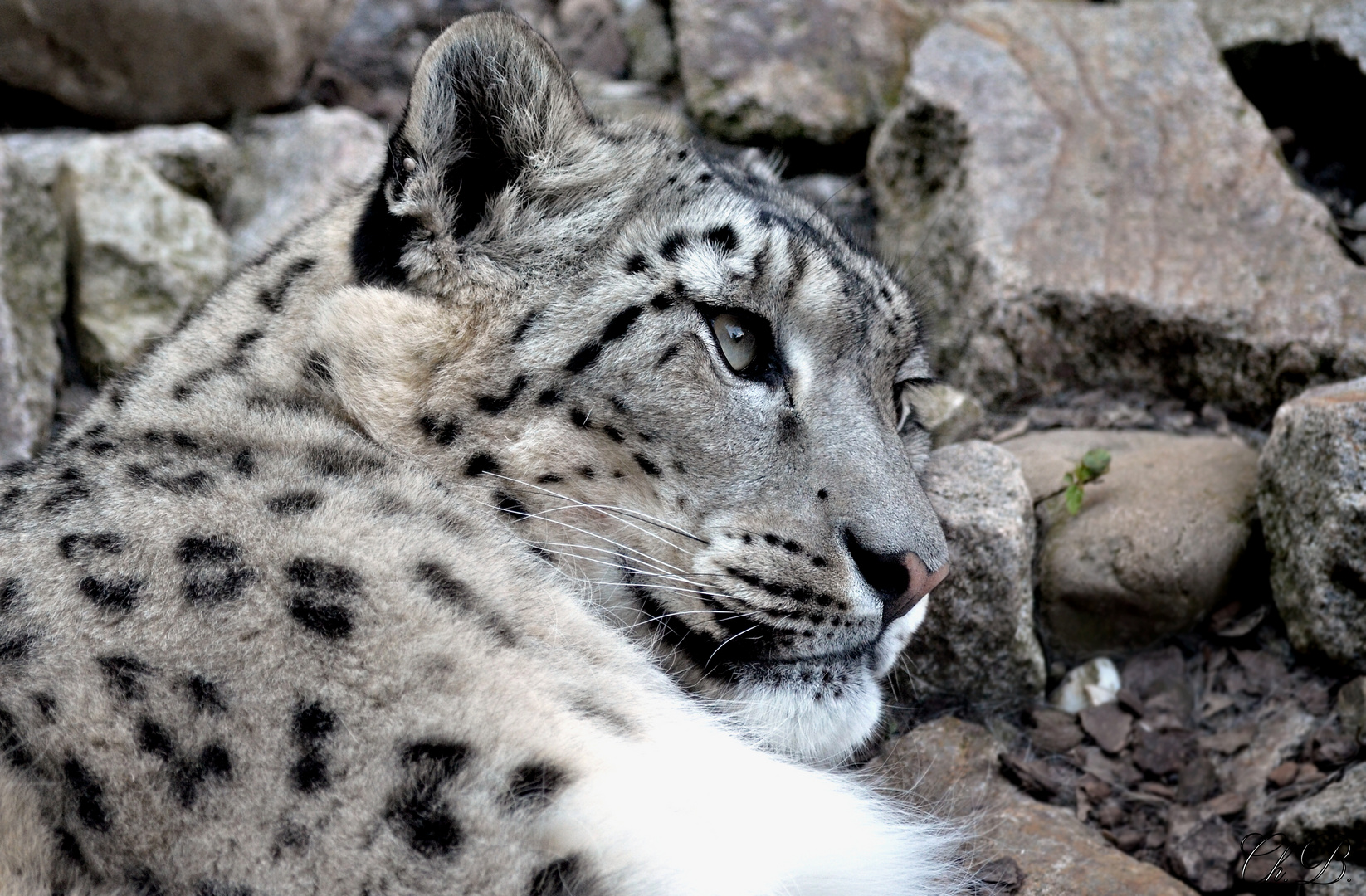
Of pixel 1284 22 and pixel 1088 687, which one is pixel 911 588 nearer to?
pixel 1088 687

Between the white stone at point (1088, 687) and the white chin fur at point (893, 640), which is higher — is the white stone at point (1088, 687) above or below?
below

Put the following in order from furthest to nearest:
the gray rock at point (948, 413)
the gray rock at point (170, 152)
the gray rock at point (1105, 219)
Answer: the gray rock at point (170, 152) → the gray rock at point (1105, 219) → the gray rock at point (948, 413)

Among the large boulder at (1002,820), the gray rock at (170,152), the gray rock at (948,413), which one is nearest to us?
the large boulder at (1002,820)

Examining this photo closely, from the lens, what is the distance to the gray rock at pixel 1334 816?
278cm

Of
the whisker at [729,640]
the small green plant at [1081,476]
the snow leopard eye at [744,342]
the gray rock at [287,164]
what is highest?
the snow leopard eye at [744,342]

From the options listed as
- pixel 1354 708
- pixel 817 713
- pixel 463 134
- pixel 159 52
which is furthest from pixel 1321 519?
pixel 159 52

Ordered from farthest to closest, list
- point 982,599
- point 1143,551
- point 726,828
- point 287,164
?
point 287,164 < point 1143,551 < point 982,599 < point 726,828

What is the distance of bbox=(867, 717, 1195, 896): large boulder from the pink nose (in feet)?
2.33

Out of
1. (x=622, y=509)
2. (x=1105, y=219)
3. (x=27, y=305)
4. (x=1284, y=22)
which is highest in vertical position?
(x=1284, y=22)

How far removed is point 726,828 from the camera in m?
2.21

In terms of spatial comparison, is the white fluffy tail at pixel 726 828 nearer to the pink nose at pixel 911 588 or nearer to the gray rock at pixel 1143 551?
the pink nose at pixel 911 588

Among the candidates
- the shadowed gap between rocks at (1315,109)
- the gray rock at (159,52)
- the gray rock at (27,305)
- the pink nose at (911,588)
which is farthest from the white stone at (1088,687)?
the gray rock at (159,52)

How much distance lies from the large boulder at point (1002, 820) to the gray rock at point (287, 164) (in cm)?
406

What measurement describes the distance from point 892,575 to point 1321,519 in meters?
1.41
